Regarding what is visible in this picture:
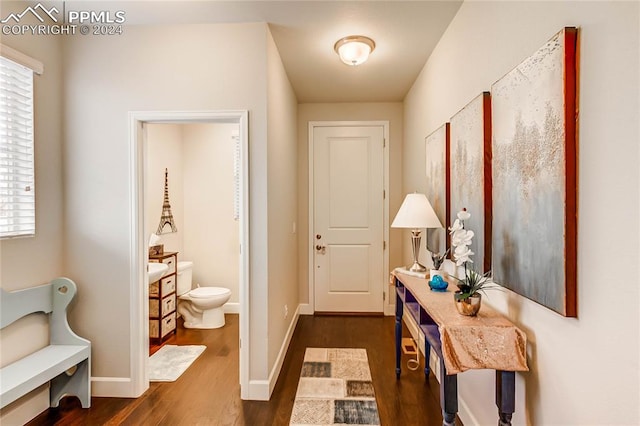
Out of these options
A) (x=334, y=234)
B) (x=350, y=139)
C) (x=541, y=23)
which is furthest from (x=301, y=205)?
(x=541, y=23)

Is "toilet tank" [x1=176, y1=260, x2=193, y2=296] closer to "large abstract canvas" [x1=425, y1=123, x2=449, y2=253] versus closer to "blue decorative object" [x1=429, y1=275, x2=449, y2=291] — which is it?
"large abstract canvas" [x1=425, y1=123, x2=449, y2=253]

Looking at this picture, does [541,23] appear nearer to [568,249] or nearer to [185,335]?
[568,249]

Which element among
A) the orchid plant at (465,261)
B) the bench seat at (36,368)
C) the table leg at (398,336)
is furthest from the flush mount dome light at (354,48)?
the bench seat at (36,368)

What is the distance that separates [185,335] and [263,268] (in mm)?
1753

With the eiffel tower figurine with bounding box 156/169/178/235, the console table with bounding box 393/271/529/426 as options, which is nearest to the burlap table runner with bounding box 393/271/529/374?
the console table with bounding box 393/271/529/426

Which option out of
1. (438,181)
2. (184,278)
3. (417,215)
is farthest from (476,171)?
(184,278)

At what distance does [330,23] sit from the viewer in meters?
2.32

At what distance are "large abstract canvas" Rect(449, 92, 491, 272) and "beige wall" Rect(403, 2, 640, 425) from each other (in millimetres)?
298

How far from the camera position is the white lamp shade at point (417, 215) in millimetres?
2330

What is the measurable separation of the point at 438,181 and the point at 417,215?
Result: 373 millimetres

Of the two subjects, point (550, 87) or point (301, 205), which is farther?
point (301, 205)

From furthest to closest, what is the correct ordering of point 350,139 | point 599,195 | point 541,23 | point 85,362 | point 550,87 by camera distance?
point 350,139 < point 85,362 < point 541,23 < point 550,87 < point 599,195

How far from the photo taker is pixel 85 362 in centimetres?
221

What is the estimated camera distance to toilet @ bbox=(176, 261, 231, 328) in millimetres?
3557
